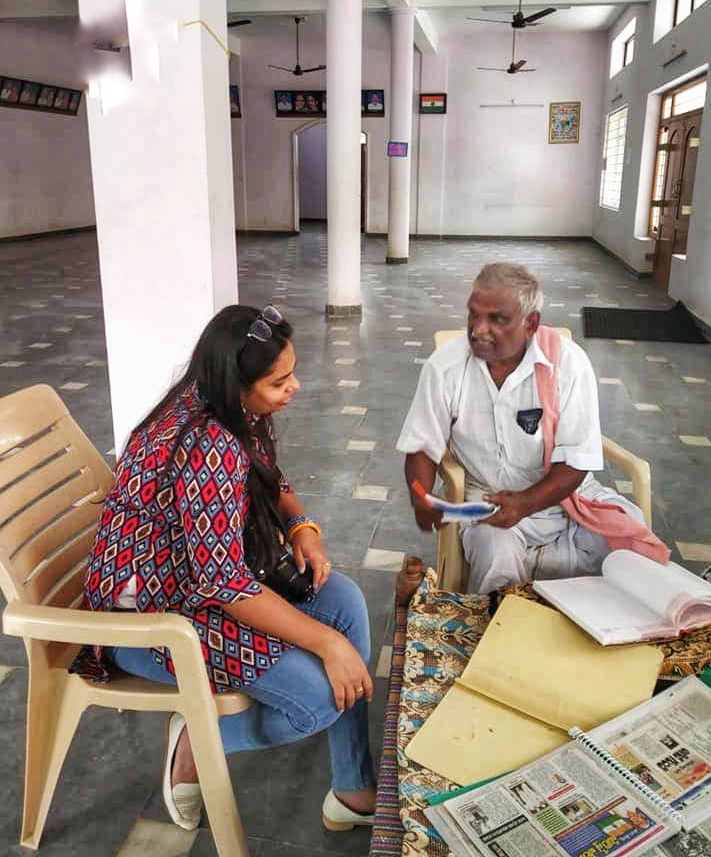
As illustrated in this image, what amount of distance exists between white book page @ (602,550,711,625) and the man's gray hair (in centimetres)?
62

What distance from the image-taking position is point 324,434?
4.17m

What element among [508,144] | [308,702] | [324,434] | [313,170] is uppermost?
[508,144]

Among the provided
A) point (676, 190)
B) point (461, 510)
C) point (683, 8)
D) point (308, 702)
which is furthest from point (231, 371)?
point (683, 8)

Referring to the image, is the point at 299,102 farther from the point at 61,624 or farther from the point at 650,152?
the point at 61,624

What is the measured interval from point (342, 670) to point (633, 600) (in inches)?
24.2

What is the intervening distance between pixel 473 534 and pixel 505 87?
15.4m

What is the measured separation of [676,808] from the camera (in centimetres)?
112

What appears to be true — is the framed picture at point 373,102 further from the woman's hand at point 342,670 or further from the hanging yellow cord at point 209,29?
the woman's hand at point 342,670

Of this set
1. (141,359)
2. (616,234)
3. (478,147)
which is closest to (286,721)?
(141,359)

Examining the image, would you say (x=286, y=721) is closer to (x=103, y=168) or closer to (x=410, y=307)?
(x=103, y=168)

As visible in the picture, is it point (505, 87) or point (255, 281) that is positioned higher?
point (505, 87)

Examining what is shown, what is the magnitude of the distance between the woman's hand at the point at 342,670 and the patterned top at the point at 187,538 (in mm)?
88

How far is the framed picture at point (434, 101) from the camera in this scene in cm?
1547

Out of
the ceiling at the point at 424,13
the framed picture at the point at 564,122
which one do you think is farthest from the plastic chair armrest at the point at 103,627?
the framed picture at the point at 564,122
